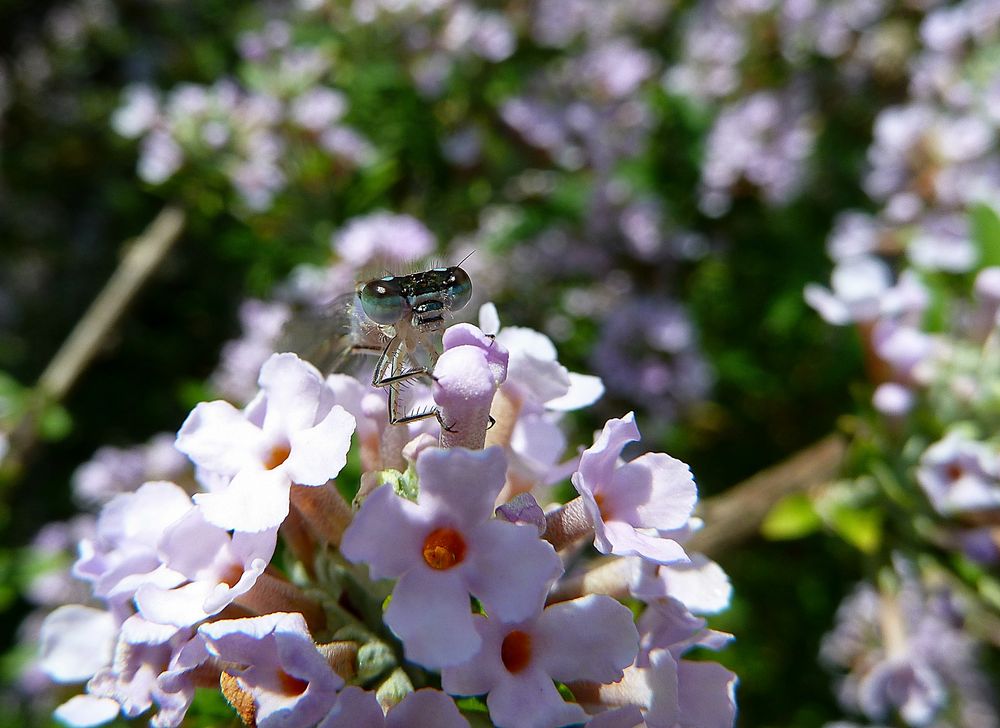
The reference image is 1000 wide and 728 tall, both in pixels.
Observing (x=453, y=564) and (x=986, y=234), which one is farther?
(x=986, y=234)

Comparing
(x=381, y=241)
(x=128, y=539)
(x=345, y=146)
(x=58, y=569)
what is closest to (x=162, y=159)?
(x=345, y=146)

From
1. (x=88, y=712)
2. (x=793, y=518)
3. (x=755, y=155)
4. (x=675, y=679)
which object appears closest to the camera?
(x=675, y=679)

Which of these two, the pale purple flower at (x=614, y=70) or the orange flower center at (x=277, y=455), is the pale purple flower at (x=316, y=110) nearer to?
the pale purple flower at (x=614, y=70)

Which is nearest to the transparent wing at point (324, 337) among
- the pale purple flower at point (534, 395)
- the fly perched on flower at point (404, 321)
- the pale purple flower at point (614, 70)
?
the fly perched on flower at point (404, 321)

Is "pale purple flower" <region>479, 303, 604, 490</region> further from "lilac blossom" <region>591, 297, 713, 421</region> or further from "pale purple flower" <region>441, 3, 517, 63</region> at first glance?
"pale purple flower" <region>441, 3, 517, 63</region>

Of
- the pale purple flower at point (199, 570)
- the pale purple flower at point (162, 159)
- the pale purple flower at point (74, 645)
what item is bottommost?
the pale purple flower at point (162, 159)

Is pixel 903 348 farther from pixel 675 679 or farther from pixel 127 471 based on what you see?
pixel 127 471

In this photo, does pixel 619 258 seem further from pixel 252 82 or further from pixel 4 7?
pixel 4 7
